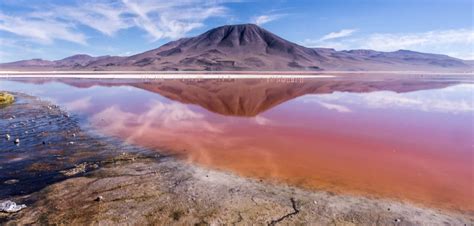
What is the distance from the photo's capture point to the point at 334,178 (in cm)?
784

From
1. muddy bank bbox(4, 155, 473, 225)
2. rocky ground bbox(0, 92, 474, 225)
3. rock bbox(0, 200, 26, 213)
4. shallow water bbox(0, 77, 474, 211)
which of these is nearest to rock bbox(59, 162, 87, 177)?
rocky ground bbox(0, 92, 474, 225)

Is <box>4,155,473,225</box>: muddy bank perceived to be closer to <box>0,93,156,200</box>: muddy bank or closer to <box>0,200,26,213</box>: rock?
<box>0,200,26,213</box>: rock

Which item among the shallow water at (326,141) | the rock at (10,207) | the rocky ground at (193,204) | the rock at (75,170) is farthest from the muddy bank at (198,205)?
the shallow water at (326,141)

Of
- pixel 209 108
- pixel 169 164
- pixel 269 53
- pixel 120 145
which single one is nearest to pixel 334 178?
pixel 169 164

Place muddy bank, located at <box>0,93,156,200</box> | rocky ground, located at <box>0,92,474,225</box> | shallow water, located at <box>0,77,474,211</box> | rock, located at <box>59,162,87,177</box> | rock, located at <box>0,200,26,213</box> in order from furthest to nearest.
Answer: rock, located at <box>59,162,87,177</box>, shallow water, located at <box>0,77,474,211</box>, muddy bank, located at <box>0,93,156,200</box>, rock, located at <box>0,200,26,213</box>, rocky ground, located at <box>0,92,474,225</box>

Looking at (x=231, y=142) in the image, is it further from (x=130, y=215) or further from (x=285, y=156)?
(x=130, y=215)

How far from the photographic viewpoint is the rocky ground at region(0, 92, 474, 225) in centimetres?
568

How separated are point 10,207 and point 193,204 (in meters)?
3.15

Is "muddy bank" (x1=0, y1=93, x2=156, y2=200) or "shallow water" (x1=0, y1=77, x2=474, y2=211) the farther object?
"shallow water" (x1=0, y1=77, x2=474, y2=211)

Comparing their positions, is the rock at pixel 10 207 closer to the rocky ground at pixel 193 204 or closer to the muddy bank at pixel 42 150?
the rocky ground at pixel 193 204

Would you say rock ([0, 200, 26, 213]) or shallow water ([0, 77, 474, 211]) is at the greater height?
rock ([0, 200, 26, 213])

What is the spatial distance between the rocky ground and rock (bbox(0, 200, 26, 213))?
0.11 m

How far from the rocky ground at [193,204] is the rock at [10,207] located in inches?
4.4

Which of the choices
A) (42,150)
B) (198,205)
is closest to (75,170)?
(42,150)
